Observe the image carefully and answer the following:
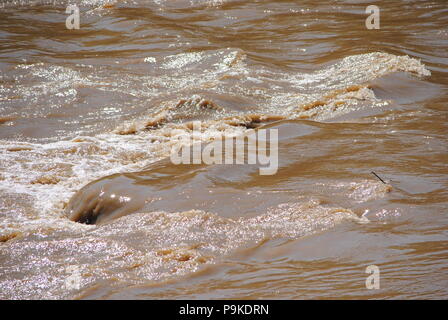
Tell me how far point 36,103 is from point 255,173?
388cm

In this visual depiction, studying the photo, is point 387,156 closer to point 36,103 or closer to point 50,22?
point 36,103

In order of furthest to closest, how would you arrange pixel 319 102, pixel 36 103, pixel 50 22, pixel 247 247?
pixel 50 22 → pixel 36 103 → pixel 319 102 → pixel 247 247

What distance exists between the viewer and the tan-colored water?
3.22 m

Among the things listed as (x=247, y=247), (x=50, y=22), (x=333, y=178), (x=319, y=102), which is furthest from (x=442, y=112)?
(x=50, y=22)

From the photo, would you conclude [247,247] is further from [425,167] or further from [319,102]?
[319,102]

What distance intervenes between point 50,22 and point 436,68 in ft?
24.2

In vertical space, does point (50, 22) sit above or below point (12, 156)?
above

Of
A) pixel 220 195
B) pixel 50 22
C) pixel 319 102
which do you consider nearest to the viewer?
pixel 220 195

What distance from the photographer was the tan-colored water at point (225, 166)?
3.22 m

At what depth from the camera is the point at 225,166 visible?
15.6 ft

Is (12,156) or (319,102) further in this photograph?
(319,102)

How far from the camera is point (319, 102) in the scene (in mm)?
6887

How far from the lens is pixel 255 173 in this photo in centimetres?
465

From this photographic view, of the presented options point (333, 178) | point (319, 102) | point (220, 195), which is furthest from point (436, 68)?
point (220, 195)
